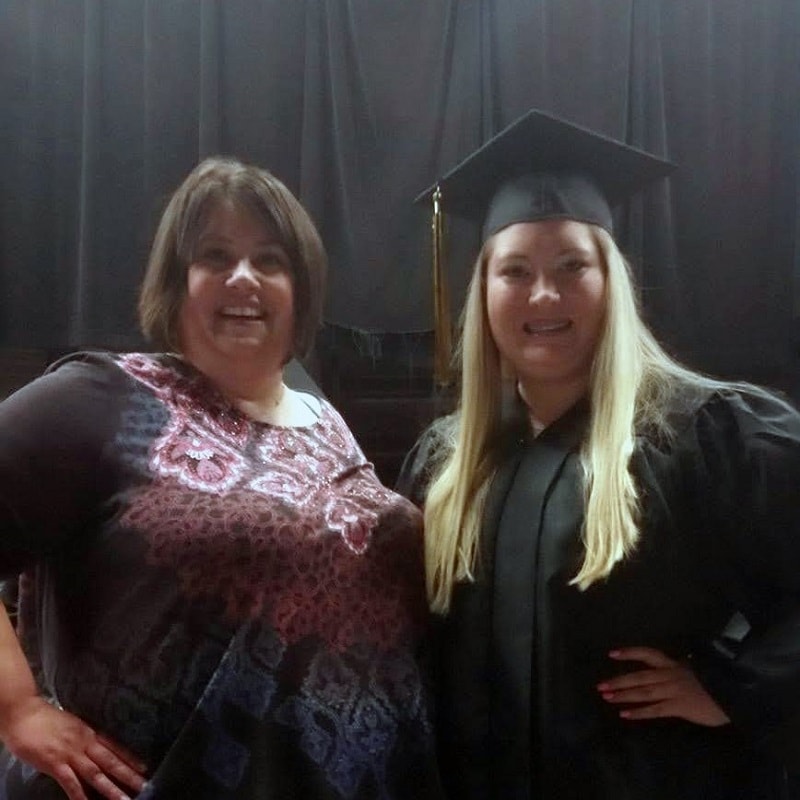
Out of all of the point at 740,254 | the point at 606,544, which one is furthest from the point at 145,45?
the point at 606,544

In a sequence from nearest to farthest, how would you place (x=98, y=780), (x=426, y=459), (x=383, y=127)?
(x=98, y=780) → (x=426, y=459) → (x=383, y=127)

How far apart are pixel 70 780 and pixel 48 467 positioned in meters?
0.37

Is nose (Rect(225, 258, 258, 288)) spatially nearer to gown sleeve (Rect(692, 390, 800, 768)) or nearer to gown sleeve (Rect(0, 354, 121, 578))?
gown sleeve (Rect(0, 354, 121, 578))

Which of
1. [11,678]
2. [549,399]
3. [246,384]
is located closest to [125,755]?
[11,678]

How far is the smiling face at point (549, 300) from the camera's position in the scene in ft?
4.15

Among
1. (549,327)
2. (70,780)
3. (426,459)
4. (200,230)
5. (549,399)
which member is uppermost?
(200,230)

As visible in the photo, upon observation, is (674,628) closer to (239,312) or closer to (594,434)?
(594,434)

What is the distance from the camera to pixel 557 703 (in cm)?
115

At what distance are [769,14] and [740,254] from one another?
2.18 ft

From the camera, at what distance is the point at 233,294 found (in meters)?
1.29

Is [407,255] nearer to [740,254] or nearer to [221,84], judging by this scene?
[221,84]

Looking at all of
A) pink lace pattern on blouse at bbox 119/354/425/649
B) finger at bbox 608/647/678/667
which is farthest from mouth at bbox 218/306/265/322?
finger at bbox 608/647/678/667

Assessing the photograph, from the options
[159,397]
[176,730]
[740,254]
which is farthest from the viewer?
[740,254]

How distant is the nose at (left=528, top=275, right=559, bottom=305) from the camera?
1252 mm
